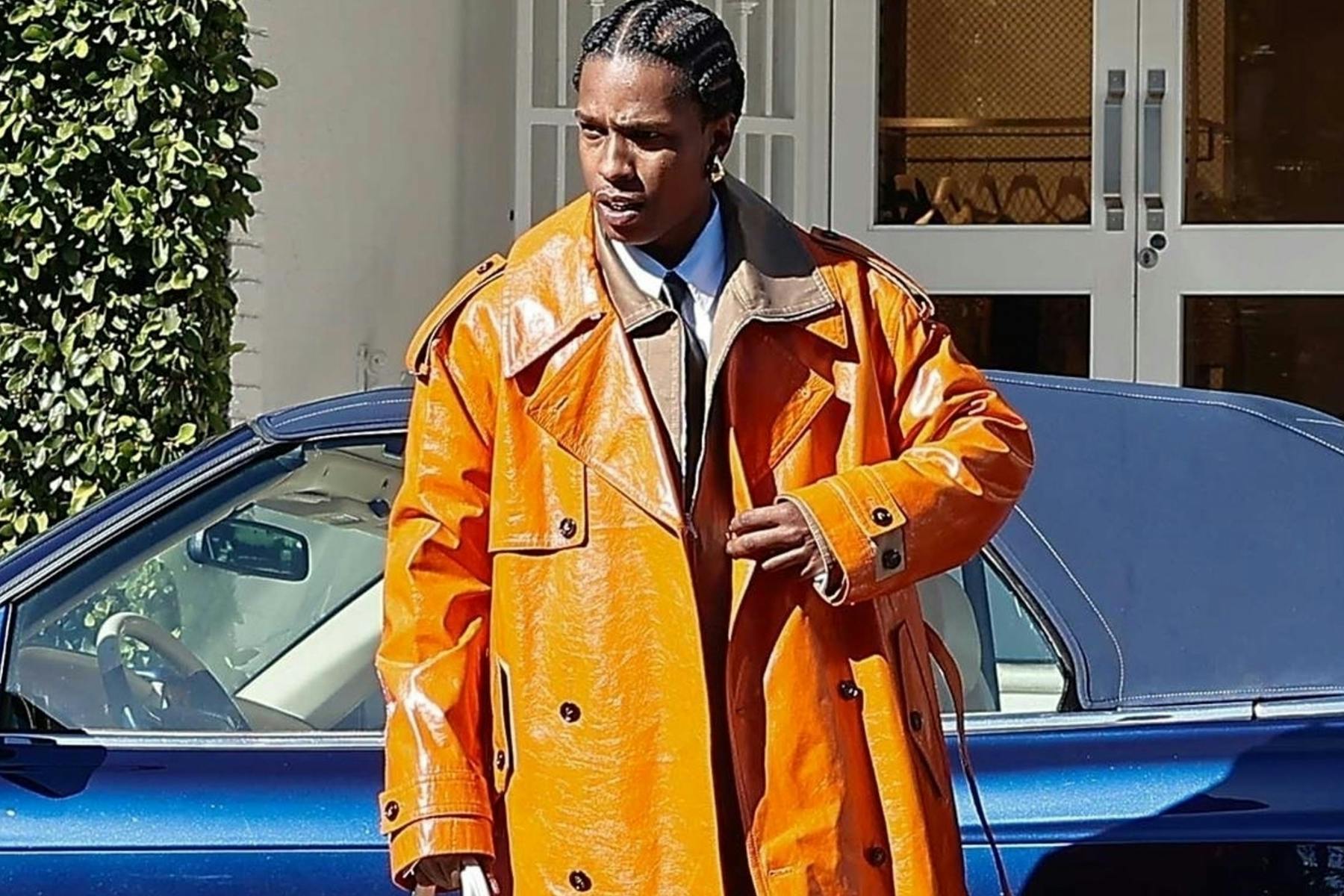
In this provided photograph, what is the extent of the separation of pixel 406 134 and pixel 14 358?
8.36 ft

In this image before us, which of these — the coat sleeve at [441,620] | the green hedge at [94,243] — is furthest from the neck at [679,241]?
the green hedge at [94,243]

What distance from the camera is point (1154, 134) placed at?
789cm

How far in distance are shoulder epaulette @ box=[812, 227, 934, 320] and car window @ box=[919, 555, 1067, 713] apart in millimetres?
636

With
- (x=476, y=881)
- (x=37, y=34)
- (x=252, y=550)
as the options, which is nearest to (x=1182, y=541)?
(x=476, y=881)

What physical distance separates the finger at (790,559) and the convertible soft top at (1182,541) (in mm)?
850

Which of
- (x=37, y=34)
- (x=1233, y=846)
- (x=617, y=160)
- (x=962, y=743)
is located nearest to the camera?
(x=617, y=160)

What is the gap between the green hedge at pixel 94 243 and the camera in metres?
5.53

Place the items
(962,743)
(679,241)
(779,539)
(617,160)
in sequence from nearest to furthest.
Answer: (779,539)
(617,160)
(679,241)
(962,743)

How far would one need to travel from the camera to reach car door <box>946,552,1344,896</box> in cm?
290

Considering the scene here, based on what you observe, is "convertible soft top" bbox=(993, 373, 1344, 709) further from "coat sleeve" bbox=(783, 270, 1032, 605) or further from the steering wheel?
the steering wheel

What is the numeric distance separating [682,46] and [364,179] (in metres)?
5.33

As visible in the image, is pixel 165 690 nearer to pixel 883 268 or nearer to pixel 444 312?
pixel 444 312

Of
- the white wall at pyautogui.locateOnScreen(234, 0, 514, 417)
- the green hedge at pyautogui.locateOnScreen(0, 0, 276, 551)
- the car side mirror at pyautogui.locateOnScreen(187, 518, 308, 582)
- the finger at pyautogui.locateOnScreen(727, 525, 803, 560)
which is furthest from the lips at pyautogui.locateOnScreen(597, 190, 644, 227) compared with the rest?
the white wall at pyautogui.locateOnScreen(234, 0, 514, 417)

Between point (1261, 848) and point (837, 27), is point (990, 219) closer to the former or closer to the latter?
point (837, 27)
